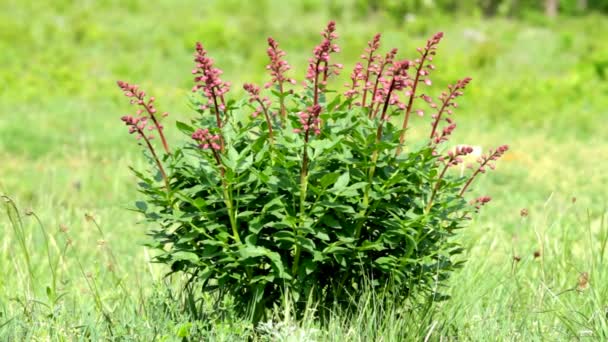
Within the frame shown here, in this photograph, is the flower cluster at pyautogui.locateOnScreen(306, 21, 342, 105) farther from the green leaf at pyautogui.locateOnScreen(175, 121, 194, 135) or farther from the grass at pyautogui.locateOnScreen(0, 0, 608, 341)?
the grass at pyautogui.locateOnScreen(0, 0, 608, 341)

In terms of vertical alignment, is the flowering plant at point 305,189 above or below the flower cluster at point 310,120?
below

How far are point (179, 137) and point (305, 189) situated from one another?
7437 millimetres

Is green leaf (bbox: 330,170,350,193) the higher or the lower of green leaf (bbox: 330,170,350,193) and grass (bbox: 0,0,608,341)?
the higher

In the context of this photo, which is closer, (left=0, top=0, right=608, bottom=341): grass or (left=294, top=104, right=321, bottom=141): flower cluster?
(left=294, top=104, right=321, bottom=141): flower cluster

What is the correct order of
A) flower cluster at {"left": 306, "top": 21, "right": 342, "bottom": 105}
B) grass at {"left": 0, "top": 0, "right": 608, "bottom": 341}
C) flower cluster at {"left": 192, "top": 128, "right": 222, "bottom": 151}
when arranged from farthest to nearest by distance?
grass at {"left": 0, "top": 0, "right": 608, "bottom": 341}, flower cluster at {"left": 306, "top": 21, "right": 342, "bottom": 105}, flower cluster at {"left": 192, "top": 128, "right": 222, "bottom": 151}

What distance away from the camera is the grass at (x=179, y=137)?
133 inches

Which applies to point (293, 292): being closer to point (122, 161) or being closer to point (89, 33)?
point (122, 161)

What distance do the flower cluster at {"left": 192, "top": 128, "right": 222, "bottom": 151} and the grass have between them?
621 millimetres

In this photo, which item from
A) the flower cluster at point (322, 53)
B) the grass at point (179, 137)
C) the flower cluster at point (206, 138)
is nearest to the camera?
the flower cluster at point (206, 138)

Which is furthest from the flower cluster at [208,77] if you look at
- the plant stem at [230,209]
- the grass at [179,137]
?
the grass at [179,137]

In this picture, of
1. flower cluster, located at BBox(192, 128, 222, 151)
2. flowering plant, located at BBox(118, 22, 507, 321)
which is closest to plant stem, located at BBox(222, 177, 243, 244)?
flowering plant, located at BBox(118, 22, 507, 321)

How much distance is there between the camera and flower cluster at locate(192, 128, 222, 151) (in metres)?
2.83

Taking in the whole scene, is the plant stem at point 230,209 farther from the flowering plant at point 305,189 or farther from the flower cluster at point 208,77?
the flower cluster at point 208,77

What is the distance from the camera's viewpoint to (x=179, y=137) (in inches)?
403
